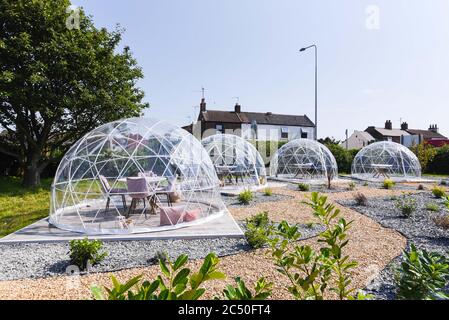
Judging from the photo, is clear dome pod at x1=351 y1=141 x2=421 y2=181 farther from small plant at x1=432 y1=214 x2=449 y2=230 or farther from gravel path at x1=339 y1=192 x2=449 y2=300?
small plant at x1=432 y1=214 x2=449 y2=230

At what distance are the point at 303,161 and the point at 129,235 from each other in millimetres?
19366

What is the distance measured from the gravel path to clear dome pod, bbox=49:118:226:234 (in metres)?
4.61

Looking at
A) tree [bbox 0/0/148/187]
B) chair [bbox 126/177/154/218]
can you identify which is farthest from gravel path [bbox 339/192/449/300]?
tree [bbox 0/0/148/187]

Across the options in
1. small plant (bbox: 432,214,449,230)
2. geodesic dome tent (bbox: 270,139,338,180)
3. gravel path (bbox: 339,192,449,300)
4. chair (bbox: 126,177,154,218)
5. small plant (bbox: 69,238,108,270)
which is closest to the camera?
gravel path (bbox: 339,192,449,300)

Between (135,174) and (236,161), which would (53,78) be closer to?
(135,174)

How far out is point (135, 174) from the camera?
9.01 meters

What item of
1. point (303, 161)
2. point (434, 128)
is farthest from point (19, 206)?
point (434, 128)

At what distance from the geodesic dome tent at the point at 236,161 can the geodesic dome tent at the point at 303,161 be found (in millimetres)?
5535

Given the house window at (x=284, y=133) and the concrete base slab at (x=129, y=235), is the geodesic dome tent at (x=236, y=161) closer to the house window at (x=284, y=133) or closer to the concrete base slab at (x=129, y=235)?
the concrete base slab at (x=129, y=235)

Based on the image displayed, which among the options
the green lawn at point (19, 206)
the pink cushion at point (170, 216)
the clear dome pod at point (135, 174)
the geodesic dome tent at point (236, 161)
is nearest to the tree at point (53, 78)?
the green lawn at point (19, 206)

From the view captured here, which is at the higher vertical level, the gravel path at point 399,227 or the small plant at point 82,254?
the small plant at point 82,254

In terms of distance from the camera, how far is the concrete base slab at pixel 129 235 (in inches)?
265

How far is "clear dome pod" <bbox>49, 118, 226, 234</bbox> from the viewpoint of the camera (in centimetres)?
805
